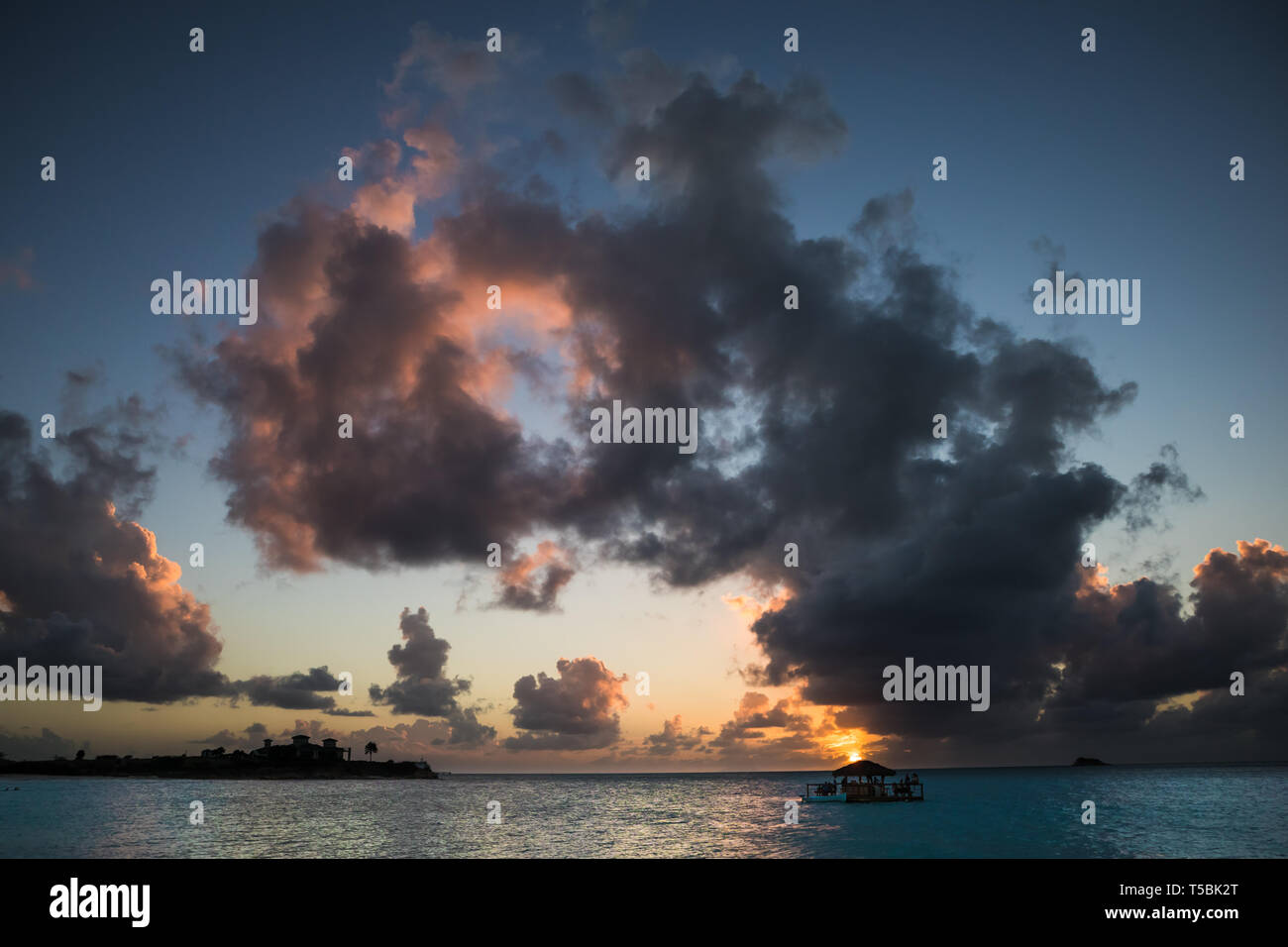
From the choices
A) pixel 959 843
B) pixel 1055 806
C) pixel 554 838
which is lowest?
pixel 1055 806

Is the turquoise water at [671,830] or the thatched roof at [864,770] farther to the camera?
the thatched roof at [864,770]

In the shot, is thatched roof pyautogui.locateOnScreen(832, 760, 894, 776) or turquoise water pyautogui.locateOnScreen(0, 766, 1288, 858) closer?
turquoise water pyautogui.locateOnScreen(0, 766, 1288, 858)

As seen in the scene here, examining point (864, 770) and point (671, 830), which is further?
point (864, 770)
